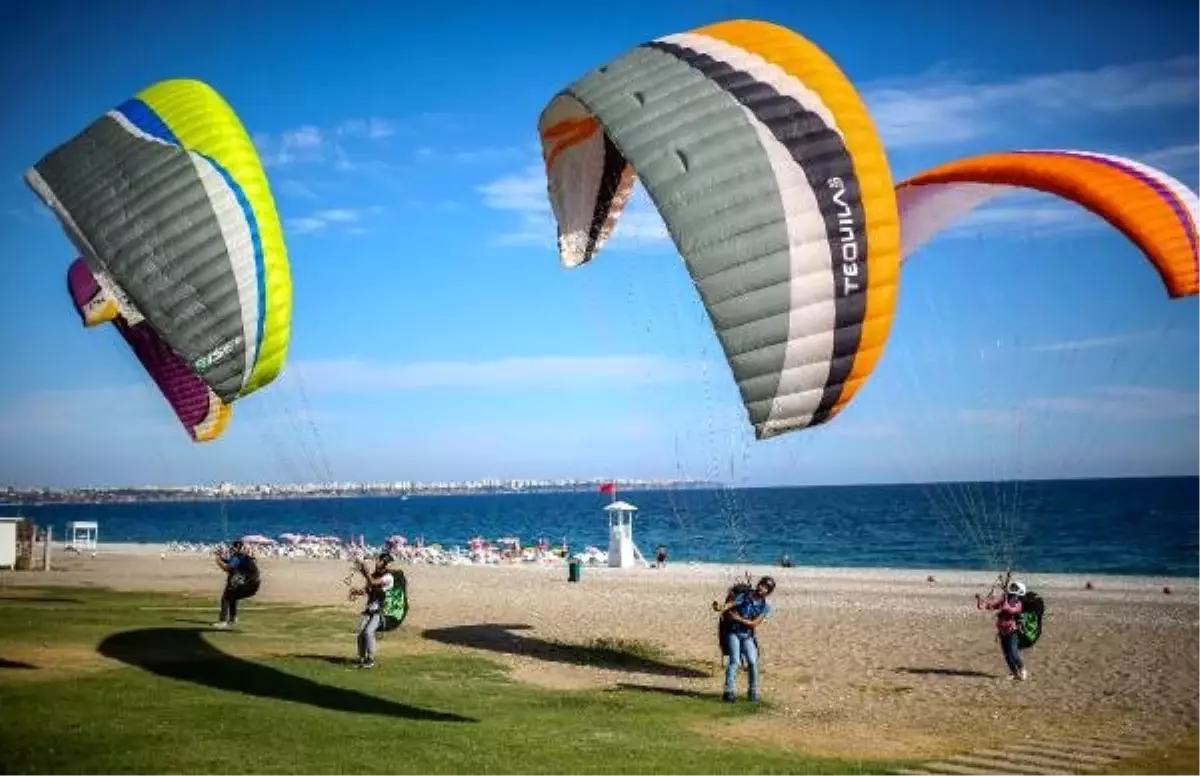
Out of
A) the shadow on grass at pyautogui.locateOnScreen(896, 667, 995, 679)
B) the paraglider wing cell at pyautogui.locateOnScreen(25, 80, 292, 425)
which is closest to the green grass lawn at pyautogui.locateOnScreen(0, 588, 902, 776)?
the shadow on grass at pyautogui.locateOnScreen(896, 667, 995, 679)

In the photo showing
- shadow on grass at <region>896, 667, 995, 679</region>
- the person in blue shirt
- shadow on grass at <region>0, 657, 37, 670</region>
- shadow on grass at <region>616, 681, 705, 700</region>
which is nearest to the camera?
shadow on grass at <region>0, 657, 37, 670</region>

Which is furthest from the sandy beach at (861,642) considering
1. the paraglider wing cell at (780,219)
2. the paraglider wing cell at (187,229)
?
the paraglider wing cell at (187,229)

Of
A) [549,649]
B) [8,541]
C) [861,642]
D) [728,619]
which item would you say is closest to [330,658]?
[549,649]

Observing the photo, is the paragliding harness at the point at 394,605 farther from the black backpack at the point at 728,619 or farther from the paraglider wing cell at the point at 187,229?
the black backpack at the point at 728,619

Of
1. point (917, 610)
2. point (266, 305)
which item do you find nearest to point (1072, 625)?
point (917, 610)

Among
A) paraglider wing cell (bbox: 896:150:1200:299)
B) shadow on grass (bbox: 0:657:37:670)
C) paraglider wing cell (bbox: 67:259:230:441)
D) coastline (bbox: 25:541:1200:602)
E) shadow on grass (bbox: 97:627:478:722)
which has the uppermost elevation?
paraglider wing cell (bbox: 896:150:1200:299)

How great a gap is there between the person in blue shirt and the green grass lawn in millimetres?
395

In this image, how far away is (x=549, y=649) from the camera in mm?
17328

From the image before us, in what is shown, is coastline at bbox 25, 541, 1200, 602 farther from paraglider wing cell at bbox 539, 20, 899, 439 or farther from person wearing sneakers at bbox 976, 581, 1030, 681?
paraglider wing cell at bbox 539, 20, 899, 439

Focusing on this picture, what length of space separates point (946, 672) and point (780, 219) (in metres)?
10.1

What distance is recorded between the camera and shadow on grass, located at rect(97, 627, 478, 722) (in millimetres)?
11195

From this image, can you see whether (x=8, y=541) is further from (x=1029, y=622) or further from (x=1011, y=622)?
(x=1029, y=622)

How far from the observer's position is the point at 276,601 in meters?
24.9

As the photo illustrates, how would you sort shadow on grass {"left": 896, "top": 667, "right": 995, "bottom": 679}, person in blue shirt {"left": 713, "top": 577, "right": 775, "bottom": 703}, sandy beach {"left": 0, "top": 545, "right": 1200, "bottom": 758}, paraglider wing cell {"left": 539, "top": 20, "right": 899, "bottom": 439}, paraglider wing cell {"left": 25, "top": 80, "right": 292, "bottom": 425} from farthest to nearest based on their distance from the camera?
shadow on grass {"left": 896, "top": 667, "right": 995, "bottom": 679}, person in blue shirt {"left": 713, "top": 577, "right": 775, "bottom": 703}, sandy beach {"left": 0, "top": 545, "right": 1200, "bottom": 758}, paraglider wing cell {"left": 25, "top": 80, "right": 292, "bottom": 425}, paraglider wing cell {"left": 539, "top": 20, "right": 899, "bottom": 439}
